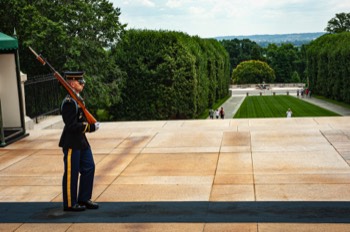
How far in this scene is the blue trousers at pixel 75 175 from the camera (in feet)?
18.6

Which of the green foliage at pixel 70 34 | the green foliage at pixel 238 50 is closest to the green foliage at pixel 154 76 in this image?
the green foliage at pixel 70 34

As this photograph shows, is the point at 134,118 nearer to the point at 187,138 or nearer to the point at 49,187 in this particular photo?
the point at 187,138

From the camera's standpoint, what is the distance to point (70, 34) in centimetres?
2847

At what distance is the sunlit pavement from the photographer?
17.7 feet

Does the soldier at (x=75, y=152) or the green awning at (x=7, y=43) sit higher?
the green awning at (x=7, y=43)

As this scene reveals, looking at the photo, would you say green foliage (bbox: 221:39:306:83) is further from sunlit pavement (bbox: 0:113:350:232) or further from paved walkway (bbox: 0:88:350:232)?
sunlit pavement (bbox: 0:113:350:232)

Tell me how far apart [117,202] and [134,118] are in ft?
92.0

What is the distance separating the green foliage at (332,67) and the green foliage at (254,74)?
134ft

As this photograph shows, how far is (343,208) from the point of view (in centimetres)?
560

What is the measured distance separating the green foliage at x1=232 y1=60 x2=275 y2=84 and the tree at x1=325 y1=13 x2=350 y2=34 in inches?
612

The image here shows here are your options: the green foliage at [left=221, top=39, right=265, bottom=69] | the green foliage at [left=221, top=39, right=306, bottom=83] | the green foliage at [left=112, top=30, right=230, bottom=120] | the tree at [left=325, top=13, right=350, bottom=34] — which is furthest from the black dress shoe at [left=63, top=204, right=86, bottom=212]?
the green foliage at [left=221, top=39, right=265, bottom=69]

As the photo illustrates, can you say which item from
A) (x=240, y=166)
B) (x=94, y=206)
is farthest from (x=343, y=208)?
(x=94, y=206)

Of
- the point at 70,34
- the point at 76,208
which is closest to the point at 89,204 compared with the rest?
the point at 76,208

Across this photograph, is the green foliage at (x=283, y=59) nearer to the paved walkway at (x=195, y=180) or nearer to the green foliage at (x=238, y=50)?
the green foliage at (x=238, y=50)
